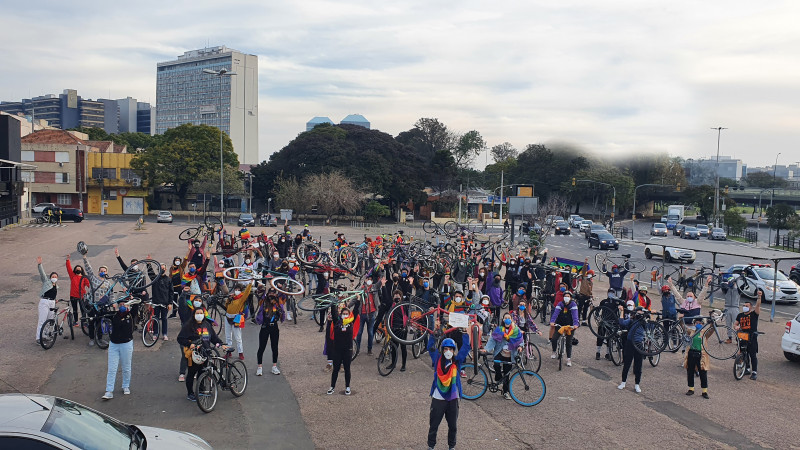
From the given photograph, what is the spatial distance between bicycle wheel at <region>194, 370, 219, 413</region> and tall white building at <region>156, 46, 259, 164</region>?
143554 mm

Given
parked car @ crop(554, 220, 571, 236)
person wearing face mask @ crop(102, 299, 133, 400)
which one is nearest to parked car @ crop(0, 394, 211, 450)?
person wearing face mask @ crop(102, 299, 133, 400)

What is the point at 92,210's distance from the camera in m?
67.9

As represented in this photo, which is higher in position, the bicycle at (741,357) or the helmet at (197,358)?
the helmet at (197,358)

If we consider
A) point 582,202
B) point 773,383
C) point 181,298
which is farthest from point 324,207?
point 773,383

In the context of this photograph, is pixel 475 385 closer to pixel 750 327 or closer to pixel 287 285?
pixel 750 327

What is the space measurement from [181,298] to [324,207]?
4908cm

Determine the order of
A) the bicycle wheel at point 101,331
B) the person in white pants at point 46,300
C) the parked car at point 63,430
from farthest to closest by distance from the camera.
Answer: the bicycle wheel at point 101,331 < the person in white pants at point 46,300 < the parked car at point 63,430

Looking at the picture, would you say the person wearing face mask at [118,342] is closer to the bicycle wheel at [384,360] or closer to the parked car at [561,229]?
the bicycle wheel at [384,360]

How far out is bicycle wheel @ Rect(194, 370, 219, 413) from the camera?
915 centimetres

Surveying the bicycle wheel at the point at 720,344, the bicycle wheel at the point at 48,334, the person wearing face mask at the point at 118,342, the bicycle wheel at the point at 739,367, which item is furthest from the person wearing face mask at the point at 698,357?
the bicycle wheel at the point at 48,334

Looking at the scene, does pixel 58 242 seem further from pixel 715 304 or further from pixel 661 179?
pixel 661 179

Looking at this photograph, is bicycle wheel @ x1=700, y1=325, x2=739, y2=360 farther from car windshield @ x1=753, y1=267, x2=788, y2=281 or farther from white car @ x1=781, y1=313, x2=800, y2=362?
car windshield @ x1=753, y1=267, x2=788, y2=281

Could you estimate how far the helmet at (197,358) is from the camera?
9.19 metres

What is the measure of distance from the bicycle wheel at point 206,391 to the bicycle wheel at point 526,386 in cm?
513
